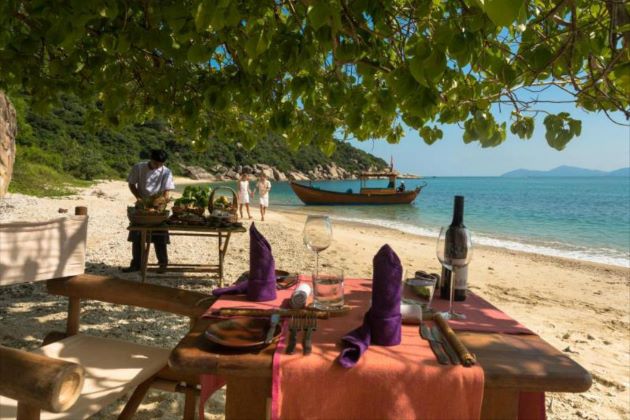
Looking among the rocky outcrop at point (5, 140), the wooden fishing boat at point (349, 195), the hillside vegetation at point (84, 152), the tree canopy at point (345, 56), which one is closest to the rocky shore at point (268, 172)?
the hillside vegetation at point (84, 152)

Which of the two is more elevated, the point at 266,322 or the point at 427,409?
the point at 266,322

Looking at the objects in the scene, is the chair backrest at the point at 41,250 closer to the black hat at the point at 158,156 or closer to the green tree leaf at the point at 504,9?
the green tree leaf at the point at 504,9

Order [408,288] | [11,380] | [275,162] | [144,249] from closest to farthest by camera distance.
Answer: [11,380] < [408,288] < [144,249] < [275,162]

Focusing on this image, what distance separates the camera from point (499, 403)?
1.22 m

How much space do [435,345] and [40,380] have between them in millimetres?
1050

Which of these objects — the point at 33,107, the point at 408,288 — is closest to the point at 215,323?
the point at 408,288

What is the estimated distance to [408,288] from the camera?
6.54ft

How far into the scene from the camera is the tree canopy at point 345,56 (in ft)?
4.35

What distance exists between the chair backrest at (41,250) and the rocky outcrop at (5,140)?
1228cm

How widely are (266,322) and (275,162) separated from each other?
63.7 metres

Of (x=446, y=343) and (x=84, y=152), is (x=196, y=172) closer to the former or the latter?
(x=84, y=152)

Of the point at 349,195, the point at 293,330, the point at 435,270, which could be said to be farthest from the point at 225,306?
the point at 349,195

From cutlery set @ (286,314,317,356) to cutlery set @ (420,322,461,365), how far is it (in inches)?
13.9

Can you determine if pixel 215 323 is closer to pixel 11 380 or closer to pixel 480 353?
pixel 11 380
